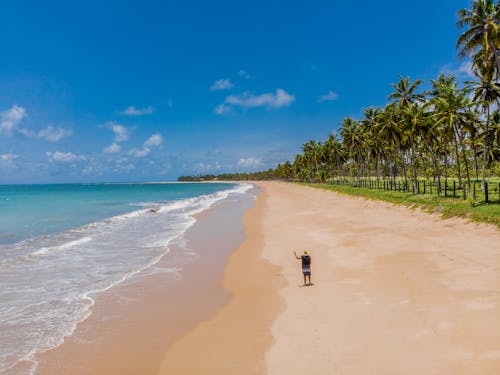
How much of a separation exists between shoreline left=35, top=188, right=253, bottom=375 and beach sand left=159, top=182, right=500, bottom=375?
1.87 ft

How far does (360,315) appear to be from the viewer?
8852mm

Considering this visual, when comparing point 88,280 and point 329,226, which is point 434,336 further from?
point 329,226

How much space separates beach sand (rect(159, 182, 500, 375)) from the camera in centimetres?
673

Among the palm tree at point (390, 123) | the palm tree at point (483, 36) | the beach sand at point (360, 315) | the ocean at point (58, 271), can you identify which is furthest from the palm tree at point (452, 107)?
the ocean at point (58, 271)

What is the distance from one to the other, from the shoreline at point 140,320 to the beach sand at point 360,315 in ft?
1.87

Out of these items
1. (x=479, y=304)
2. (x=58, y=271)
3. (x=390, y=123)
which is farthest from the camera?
(x=390, y=123)

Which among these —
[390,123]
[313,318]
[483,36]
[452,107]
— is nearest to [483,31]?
[483,36]

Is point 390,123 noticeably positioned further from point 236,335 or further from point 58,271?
point 236,335

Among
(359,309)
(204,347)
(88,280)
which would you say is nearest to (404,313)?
(359,309)

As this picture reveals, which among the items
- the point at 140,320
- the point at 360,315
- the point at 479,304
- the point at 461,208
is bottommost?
the point at 140,320

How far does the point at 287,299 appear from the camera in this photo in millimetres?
10578

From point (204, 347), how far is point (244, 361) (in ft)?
3.84

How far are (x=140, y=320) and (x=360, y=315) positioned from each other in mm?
5892

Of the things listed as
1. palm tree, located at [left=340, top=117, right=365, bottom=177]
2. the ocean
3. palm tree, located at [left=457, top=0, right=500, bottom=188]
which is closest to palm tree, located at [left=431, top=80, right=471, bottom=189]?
palm tree, located at [left=457, top=0, right=500, bottom=188]
